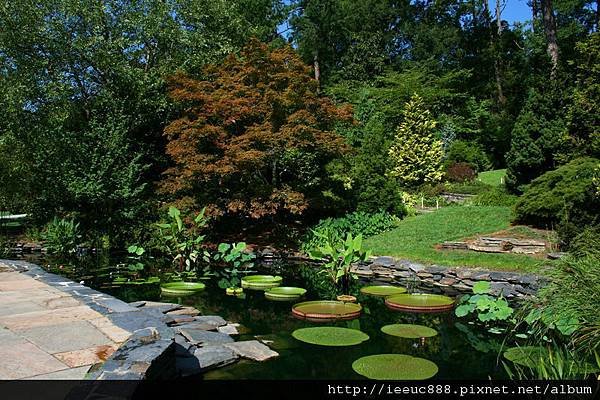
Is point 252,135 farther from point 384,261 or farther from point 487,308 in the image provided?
point 487,308

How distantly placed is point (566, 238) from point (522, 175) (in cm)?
531

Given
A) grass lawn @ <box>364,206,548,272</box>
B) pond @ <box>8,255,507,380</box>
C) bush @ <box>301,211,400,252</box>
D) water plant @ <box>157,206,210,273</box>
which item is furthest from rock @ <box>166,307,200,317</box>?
bush @ <box>301,211,400,252</box>

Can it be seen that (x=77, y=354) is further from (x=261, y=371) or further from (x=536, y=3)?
(x=536, y=3)

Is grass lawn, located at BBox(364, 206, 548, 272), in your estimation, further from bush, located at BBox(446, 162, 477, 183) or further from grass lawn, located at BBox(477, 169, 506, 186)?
bush, located at BBox(446, 162, 477, 183)

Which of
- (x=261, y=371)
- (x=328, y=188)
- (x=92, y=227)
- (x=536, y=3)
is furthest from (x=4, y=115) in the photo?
(x=536, y=3)

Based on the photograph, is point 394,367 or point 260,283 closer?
point 394,367

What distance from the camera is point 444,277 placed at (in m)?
8.84

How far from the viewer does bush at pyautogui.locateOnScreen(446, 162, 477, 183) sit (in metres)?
19.2

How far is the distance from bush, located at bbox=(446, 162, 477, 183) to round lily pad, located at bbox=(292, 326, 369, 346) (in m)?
Result: 14.7

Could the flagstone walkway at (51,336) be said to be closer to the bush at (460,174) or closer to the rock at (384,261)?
the rock at (384,261)

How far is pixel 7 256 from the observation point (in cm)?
1235

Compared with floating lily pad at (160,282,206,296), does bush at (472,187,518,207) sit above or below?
above

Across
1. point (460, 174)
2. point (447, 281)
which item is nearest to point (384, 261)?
point (447, 281)

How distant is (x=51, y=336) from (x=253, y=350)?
1.91 metres
